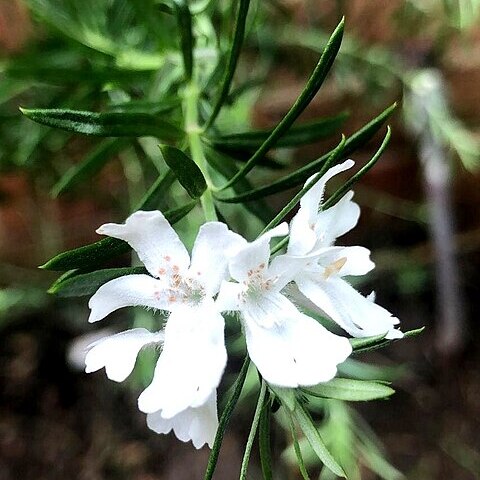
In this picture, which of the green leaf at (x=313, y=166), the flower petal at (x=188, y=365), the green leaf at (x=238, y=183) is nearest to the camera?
the flower petal at (x=188, y=365)

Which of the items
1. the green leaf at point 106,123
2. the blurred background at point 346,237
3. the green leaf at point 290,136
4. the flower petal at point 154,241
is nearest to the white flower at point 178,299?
the flower petal at point 154,241

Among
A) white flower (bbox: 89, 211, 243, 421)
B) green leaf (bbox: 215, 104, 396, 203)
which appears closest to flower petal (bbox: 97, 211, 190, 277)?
white flower (bbox: 89, 211, 243, 421)

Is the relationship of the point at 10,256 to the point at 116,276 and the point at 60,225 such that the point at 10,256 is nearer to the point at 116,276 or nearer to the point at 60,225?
the point at 60,225

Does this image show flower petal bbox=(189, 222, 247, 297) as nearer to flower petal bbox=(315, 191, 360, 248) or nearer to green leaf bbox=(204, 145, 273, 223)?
flower petal bbox=(315, 191, 360, 248)

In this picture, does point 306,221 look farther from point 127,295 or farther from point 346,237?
point 346,237

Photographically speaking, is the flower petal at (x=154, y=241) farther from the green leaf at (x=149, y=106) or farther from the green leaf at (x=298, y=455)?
the green leaf at (x=149, y=106)

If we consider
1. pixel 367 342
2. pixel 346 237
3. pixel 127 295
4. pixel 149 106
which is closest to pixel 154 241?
pixel 127 295
